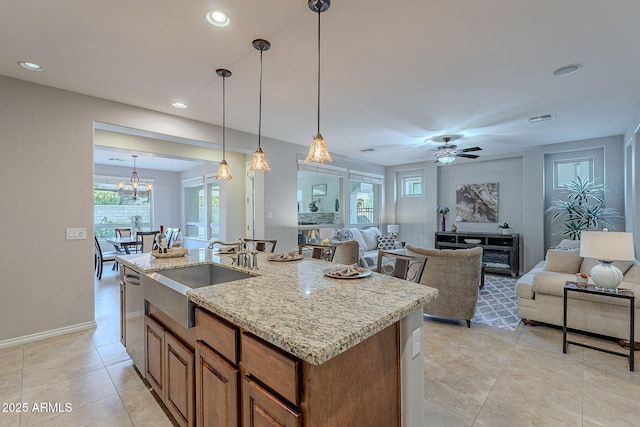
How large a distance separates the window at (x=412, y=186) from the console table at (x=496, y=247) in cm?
150

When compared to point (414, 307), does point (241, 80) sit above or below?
above

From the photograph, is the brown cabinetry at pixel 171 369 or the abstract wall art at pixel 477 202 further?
the abstract wall art at pixel 477 202

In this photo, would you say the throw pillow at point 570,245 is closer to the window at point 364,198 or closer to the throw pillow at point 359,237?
the throw pillow at point 359,237

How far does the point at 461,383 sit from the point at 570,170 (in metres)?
5.77

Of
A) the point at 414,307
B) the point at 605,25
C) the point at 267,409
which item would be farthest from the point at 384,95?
the point at 267,409

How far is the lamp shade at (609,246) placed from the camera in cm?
249

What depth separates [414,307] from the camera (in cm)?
133

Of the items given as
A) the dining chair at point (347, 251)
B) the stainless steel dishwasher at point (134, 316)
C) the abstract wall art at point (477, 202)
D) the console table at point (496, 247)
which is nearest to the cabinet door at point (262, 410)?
the stainless steel dishwasher at point (134, 316)

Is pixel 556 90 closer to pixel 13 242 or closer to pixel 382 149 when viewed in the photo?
pixel 382 149

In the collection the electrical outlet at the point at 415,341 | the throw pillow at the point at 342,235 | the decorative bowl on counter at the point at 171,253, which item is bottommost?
the electrical outlet at the point at 415,341

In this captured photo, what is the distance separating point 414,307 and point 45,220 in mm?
3938

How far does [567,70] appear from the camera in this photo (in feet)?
9.09

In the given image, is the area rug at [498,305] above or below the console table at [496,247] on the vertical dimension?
below

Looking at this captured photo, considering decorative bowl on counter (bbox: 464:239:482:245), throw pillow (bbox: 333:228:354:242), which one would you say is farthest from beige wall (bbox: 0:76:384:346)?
decorative bowl on counter (bbox: 464:239:482:245)
